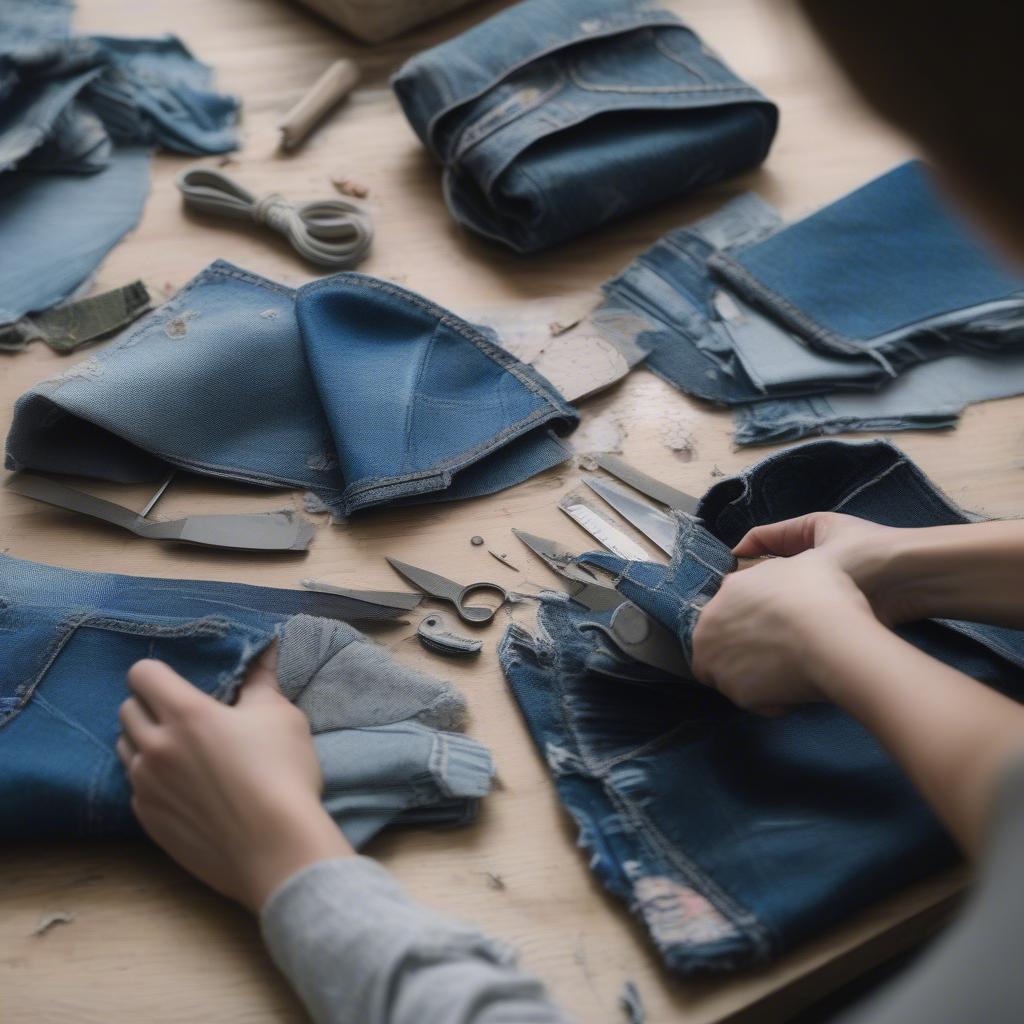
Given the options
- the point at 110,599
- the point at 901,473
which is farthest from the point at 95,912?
the point at 901,473

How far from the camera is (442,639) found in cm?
86

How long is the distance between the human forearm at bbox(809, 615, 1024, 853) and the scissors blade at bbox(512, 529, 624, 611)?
0.21 m

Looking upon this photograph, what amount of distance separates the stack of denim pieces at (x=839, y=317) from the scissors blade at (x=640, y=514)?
5.7 inches

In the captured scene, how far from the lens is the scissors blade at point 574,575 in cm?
88

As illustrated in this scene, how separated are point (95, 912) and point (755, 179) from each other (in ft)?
3.61

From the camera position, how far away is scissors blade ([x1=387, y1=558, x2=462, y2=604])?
0.90 m

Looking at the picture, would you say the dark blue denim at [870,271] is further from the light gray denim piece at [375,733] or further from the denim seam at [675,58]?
the light gray denim piece at [375,733]

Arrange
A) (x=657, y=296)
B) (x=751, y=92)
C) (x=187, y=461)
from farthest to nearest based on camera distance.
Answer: (x=751, y=92) → (x=657, y=296) → (x=187, y=461)

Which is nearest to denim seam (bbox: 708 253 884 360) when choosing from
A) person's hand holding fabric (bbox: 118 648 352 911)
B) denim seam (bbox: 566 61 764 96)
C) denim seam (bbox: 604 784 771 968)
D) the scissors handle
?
denim seam (bbox: 566 61 764 96)

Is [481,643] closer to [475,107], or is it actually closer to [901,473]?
[901,473]

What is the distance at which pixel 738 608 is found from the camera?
0.76 meters

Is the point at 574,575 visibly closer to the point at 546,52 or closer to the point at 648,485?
the point at 648,485

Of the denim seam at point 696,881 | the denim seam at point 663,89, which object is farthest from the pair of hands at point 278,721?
the denim seam at point 663,89

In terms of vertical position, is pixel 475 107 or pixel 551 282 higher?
pixel 475 107
